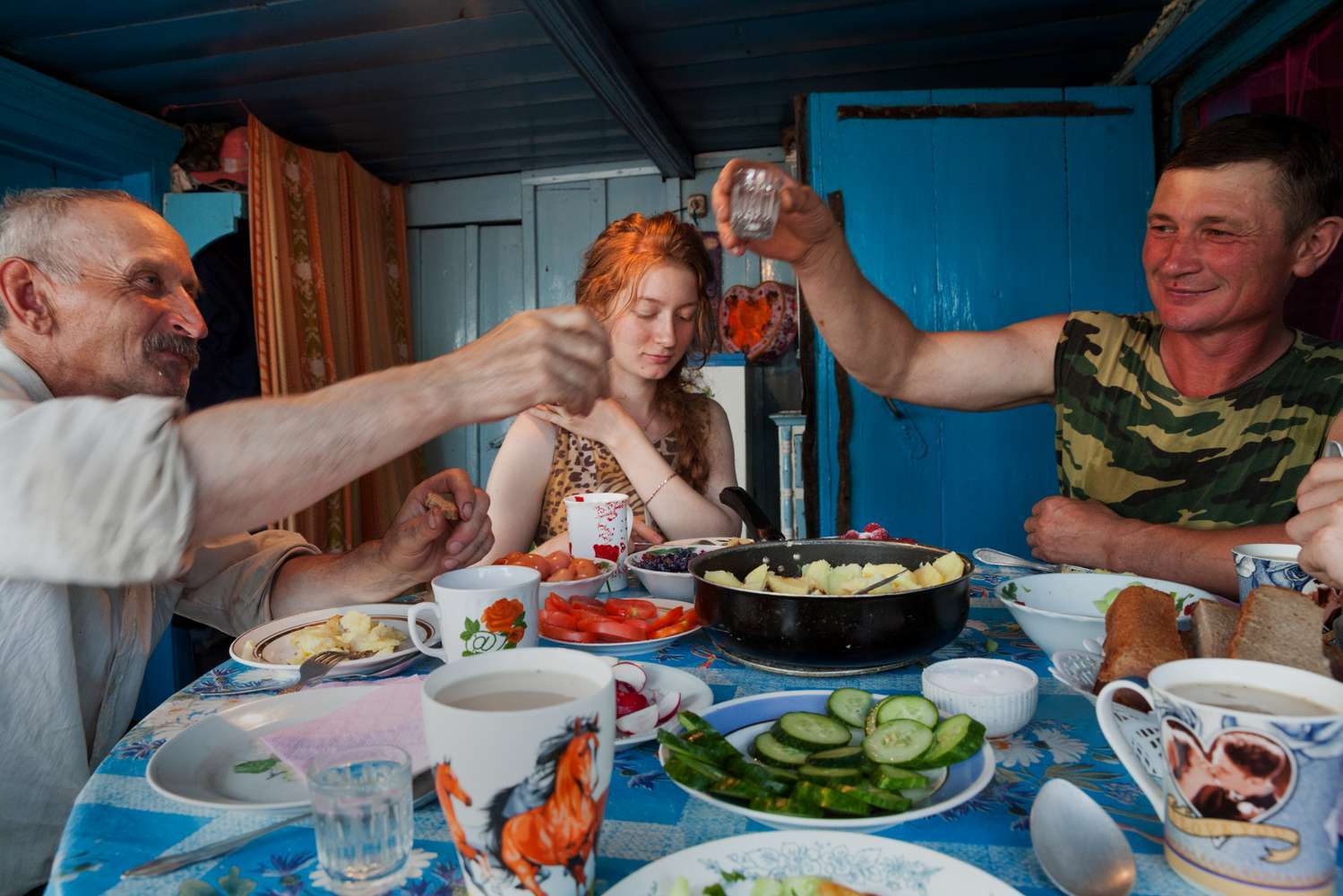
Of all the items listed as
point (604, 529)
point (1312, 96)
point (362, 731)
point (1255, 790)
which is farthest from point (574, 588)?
point (1312, 96)

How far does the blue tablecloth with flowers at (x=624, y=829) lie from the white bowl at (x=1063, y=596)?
15 centimetres

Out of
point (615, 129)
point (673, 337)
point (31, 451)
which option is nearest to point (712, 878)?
point (31, 451)

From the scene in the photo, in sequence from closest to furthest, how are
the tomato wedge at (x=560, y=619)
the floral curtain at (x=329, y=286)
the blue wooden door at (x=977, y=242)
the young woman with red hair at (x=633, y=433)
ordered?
the tomato wedge at (x=560, y=619) < the young woman with red hair at (x=633, y=433) < the blue wooden door at (x=977, y=242) < the floral curtain at (x=329, y=286)

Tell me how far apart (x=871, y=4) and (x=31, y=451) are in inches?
118

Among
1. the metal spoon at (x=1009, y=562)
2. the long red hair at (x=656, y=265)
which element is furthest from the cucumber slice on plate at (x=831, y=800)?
the long red hair at (x=656, y=265)

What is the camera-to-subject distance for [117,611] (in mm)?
1330

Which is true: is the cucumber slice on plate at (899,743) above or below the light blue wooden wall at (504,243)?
below

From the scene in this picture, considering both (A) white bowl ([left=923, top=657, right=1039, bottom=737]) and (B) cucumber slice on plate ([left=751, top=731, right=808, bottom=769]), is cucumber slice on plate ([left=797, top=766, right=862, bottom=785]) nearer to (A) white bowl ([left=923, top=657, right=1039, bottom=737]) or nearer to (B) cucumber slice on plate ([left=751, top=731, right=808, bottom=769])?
(B) cucumber slice on plate ([left=751, top=731, right=808, bottom=769])

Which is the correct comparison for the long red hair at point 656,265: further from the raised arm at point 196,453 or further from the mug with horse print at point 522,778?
the mug with horse print at point 522,778

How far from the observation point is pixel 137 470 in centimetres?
83

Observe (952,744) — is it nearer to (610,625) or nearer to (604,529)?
(610,625)

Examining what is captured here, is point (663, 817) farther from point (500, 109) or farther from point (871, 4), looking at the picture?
point (500, 109)

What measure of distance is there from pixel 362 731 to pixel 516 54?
3160mm

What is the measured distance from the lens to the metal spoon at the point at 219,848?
2.08 feet
